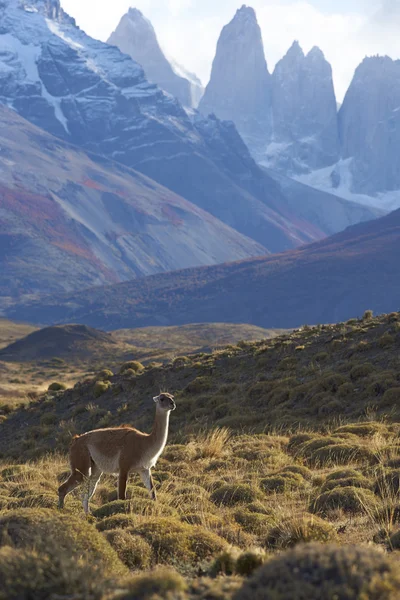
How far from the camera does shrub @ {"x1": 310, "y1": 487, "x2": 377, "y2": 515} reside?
10102 millimetres

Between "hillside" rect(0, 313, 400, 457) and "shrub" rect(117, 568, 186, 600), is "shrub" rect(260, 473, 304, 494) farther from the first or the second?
"shrub" rect(117, 568, 186, 600)

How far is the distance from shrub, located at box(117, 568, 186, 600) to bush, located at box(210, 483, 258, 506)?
20.9 ft

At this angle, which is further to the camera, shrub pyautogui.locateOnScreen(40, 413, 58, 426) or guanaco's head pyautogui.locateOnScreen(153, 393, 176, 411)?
shrub pyautogui.locateOnScreen(40, 413, 58, 426)

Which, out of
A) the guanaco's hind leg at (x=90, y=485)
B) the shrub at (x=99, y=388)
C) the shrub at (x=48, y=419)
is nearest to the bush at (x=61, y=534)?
the guanaco's hind leg at (x=90, y=485)

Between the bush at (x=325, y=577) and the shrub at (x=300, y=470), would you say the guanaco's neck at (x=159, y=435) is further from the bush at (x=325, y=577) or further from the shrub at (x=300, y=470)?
the bush at (x=325, y=577)

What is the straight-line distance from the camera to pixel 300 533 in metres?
7.89

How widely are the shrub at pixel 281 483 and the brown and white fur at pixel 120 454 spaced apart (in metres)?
2.35

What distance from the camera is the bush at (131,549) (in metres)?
7.49

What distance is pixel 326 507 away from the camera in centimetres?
1026

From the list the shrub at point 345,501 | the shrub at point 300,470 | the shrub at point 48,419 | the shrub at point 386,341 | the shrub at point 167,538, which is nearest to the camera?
the shrub at point 167,538

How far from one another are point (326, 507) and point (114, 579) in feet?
18.8

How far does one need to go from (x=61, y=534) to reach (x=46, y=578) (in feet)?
5.82

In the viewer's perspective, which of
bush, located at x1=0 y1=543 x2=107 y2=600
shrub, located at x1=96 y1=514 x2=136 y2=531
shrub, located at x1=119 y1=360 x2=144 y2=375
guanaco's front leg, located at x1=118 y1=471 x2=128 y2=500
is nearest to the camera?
bush, located at x1=0 y1=543 x2=107 y2=600

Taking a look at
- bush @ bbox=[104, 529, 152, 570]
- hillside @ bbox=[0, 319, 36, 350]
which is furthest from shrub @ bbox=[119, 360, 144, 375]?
hillside @ bbox=[0, 319, 36, 350]
